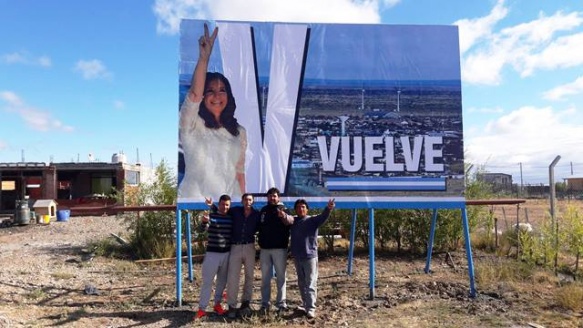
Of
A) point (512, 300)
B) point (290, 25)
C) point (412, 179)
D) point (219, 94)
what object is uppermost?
point (290, 25)

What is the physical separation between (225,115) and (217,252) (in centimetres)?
220

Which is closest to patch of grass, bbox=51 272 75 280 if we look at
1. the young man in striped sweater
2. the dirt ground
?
the dirt ground

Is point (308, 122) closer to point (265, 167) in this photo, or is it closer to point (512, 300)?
point (265, 167)

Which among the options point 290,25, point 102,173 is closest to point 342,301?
point 290,25

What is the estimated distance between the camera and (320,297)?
26.0ft

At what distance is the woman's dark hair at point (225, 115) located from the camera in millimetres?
7703

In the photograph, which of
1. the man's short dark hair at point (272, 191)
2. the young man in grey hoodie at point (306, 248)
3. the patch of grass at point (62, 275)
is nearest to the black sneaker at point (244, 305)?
the young man in grey hoodie at point (306, 248)

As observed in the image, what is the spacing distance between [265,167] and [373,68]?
94.9 inches

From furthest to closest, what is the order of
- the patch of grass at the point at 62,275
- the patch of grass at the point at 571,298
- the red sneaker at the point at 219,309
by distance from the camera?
the patch of grass at the point at 62,275 < the patch of grass at the point at 571,298 < the red sneaker at the point at 219,309

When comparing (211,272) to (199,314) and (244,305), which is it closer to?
(199,314)

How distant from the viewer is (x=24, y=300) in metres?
7.82

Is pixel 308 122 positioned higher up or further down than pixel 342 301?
higher up

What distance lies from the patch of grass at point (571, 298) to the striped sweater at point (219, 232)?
4.91m

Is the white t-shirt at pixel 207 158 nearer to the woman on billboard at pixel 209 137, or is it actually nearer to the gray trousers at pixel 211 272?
the woman on billboard at pixel 209 137
